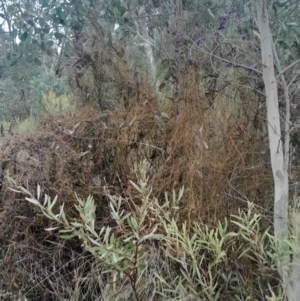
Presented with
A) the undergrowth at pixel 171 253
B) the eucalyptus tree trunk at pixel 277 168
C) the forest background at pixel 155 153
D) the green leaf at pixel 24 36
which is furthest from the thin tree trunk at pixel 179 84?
the green leaf at pixel 24 36

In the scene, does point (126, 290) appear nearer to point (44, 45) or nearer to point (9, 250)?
point (9, 250)

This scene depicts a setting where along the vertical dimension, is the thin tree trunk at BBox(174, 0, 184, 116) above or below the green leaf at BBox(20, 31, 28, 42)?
below

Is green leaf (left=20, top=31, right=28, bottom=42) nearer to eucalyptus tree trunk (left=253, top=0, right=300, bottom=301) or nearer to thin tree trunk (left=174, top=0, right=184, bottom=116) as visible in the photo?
thin tree trunk (left=174, top=0, right=184, bottom=116)

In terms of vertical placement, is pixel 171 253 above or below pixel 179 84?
below

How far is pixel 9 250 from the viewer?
249 centimetres

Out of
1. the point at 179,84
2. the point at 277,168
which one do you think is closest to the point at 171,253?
the point at 277,168

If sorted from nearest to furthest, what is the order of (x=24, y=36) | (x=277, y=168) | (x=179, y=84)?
(x=277, y=168) → (x=24, y=36) → (x=179, y=84)

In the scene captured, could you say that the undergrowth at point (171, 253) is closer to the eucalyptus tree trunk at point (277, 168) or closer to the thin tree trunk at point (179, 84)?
the eucalyptus tree trunk at point (277, 168)

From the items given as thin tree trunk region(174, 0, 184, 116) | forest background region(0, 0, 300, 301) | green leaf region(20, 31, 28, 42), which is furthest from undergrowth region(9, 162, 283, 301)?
green leaf region(20, 31, 28, 42)

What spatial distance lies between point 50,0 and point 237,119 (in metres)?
1.44

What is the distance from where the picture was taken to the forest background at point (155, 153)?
213cm

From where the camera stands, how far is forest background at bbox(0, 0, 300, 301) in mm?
2129

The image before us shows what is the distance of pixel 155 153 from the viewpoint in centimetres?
269

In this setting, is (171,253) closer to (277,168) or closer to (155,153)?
(277,168)
